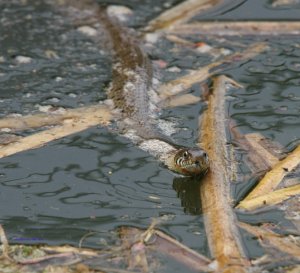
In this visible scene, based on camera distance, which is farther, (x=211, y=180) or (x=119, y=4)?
(x=119, y=4)

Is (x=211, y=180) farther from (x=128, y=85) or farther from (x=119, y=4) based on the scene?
(x=119, y=4)

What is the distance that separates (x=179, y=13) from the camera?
5.38 metres

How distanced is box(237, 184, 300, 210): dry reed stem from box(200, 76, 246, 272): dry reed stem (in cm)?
8

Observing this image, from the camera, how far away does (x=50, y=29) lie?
17.3 ft

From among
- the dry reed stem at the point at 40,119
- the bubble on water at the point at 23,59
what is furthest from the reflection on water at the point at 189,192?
the bubble on water at the point at 23,59

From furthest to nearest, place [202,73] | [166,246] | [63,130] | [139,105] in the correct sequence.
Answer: [202,73] → [139,105] → [63,130] → [166,246]

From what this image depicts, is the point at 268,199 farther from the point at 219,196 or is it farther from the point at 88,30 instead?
the point at 88,30

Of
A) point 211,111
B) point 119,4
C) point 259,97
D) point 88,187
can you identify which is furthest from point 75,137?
point 119,4

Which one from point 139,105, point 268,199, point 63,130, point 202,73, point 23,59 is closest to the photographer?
point 268,199

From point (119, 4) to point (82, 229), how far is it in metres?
2.89

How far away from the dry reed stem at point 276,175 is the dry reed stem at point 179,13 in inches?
78.4

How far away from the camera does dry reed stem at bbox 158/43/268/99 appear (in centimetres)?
443

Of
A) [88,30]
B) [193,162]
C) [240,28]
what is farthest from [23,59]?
[193,162]

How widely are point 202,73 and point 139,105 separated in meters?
0.58
